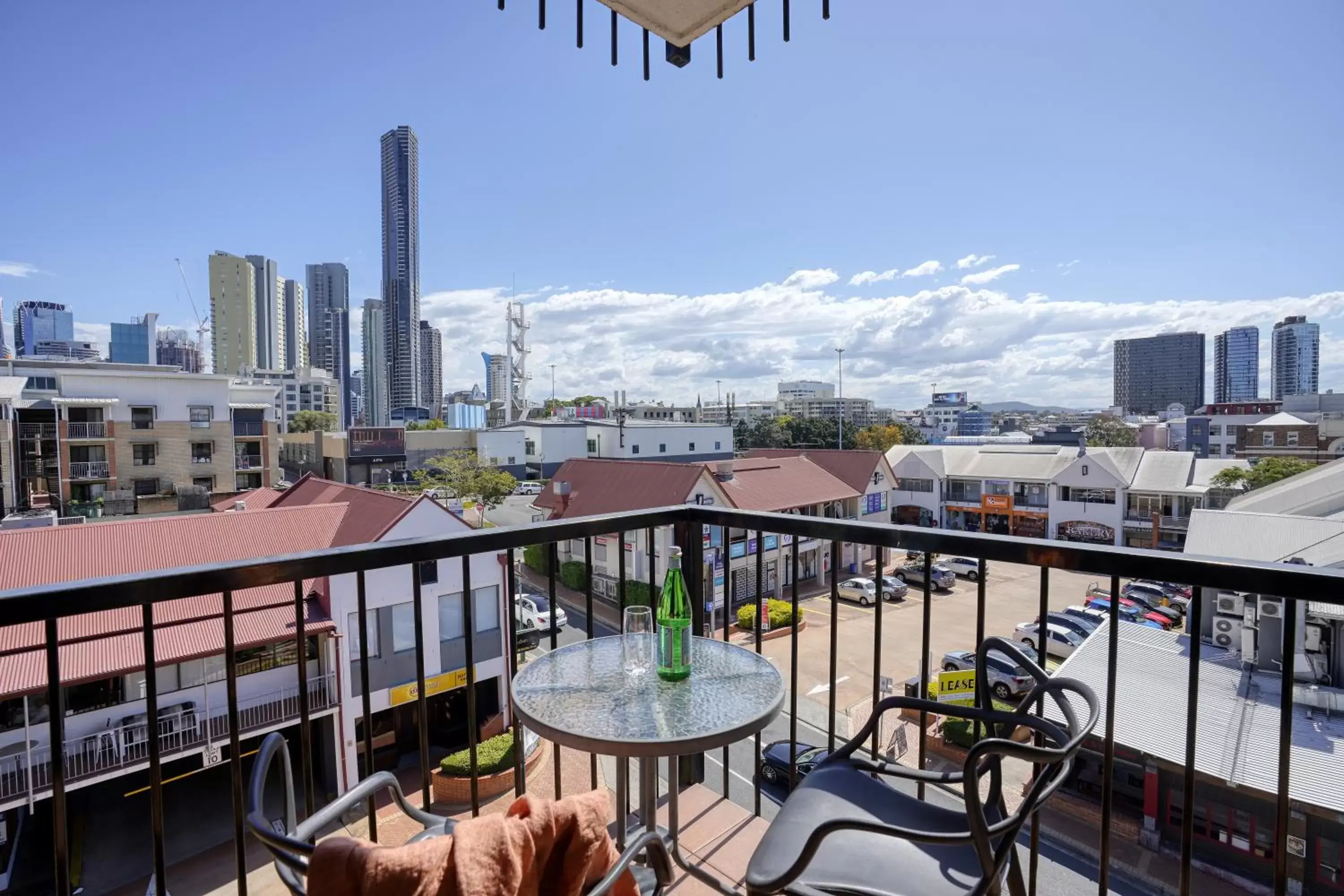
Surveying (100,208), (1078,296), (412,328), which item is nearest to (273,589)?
(100,208)

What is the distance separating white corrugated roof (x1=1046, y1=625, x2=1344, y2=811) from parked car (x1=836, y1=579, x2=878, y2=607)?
8511 mm

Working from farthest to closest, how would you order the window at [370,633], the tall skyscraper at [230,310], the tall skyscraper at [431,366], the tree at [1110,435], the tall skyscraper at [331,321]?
the tall skyscraper at [331,321]
the tall skyscraper at [431,366]
the tall skyscraper at [230,310]
the tree at [1110,435]
the window at [370,633]

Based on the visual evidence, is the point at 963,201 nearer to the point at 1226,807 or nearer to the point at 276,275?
the point at 1226,807

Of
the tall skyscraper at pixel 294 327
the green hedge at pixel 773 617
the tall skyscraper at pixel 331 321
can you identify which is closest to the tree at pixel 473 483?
the green hedge at pixel 773 617

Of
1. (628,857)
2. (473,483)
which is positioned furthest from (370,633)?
(473,483)

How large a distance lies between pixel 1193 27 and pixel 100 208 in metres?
27.9

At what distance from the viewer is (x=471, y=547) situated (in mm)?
1583

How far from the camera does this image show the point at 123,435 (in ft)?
74.5

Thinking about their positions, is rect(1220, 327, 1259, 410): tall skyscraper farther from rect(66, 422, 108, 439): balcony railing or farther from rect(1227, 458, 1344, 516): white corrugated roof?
rect(66, 422, 108, 439): balcony railing

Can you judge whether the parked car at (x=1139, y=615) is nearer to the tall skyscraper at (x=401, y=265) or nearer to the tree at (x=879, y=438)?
the tree at (x=879, y=438)

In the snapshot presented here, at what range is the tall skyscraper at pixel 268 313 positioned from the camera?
338ft

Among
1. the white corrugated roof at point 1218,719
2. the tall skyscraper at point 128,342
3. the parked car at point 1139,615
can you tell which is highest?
the tall skyscraper at point 128,342

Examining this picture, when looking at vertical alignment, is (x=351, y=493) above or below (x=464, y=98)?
below

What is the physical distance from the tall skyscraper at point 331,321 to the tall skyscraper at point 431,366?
17736 mm
